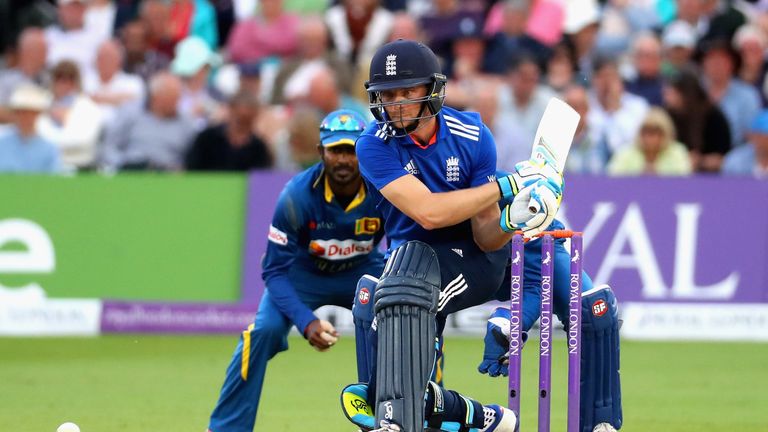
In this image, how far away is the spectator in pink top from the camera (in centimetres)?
1430

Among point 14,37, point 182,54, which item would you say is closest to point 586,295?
point 182,54

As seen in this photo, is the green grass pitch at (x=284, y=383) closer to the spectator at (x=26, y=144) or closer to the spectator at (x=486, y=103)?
the spectator at (x=26, y=144)

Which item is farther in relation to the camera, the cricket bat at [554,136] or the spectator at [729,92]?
the spectator at [729,92]

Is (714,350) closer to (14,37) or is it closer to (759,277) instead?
(759,277)

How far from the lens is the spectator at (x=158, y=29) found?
14.6m

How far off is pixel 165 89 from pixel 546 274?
25.1ft

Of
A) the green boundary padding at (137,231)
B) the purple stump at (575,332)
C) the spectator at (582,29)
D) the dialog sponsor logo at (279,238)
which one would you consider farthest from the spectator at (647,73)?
the purple stump at (575,332)

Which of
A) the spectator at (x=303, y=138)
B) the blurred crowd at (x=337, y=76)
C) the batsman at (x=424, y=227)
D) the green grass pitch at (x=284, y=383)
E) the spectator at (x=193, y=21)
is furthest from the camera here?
the spectator at (x=193, y=21)

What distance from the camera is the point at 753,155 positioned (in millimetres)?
12531

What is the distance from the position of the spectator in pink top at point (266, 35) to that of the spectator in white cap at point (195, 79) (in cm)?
54

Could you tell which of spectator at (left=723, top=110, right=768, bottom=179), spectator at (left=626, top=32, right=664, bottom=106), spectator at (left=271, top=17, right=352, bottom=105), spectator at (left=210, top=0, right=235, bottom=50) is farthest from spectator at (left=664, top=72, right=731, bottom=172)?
spectator at (left=210, top=0, right=235, bottom=50)

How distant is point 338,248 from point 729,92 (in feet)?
23.0

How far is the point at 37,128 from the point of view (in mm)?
12922

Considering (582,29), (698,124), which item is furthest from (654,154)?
(582,29)
